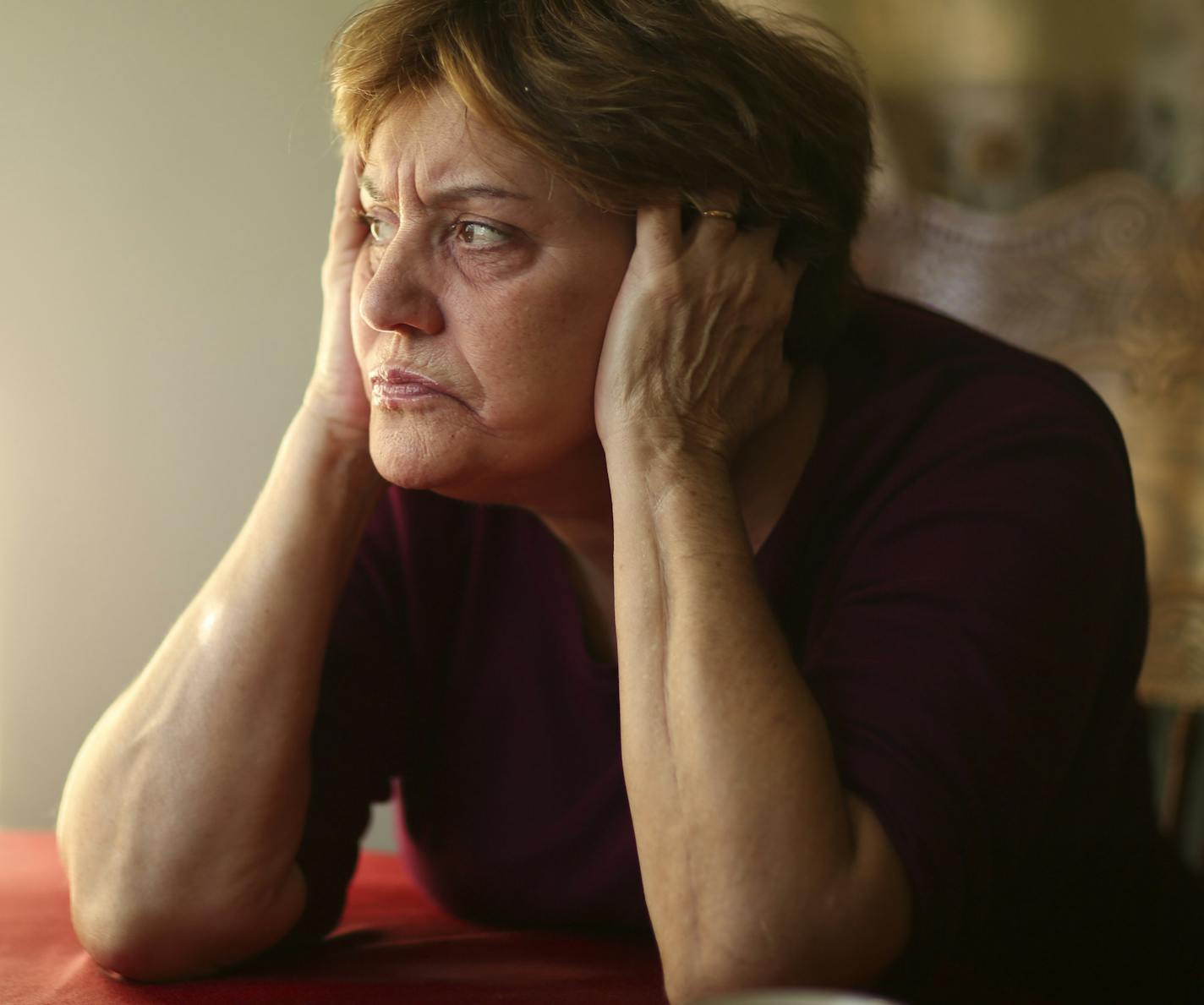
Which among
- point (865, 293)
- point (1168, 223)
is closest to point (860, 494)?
point (865, 293)

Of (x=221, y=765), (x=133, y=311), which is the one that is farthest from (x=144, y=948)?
(x=133, y=311)

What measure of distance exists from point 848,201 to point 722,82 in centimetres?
22

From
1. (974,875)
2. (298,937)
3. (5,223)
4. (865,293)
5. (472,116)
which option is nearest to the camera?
(974,875)

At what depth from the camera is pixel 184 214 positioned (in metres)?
1.79

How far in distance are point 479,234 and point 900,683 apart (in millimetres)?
489

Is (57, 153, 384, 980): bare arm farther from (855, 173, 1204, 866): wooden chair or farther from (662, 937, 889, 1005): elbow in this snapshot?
(855, 173, 1204, 866): wooden chair

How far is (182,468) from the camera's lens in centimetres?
184

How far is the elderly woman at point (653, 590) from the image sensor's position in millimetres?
853

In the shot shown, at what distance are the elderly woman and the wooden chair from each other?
2.44ft

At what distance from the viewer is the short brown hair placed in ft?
3.22

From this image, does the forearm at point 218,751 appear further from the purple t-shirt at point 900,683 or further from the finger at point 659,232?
the finger at point 659,232

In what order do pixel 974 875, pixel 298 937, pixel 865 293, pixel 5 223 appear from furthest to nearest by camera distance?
1. pixel 5 223
2. pixel 865 293
3. pixel 298 937
4. pixel 974 875

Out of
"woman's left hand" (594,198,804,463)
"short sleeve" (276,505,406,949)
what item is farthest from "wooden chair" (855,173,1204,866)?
"short sleeve" (276,505,406,949)

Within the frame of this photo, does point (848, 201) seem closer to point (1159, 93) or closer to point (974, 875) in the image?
point (974, 875)
